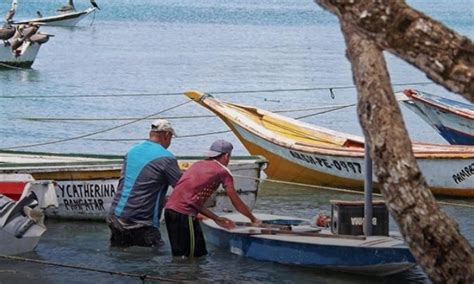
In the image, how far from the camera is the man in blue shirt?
10.8 meters

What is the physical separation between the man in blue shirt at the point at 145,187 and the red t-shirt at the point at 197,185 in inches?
6.1

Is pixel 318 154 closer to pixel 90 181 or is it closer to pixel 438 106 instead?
pixel 438 106

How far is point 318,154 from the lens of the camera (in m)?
16.3

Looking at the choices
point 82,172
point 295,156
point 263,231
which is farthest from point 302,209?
point 263,231

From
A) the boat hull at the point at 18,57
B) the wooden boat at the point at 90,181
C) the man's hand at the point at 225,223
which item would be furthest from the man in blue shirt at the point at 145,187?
the boat hull at the point at 18,57

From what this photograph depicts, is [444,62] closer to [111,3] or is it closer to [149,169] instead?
[149,169]

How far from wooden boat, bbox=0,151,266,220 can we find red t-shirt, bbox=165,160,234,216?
6.15 feet

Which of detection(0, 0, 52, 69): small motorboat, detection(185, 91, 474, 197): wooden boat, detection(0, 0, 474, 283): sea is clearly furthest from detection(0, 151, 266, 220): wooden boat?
detection(0, 0, 52, 69): small motorboat

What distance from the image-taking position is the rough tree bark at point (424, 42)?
5000mm

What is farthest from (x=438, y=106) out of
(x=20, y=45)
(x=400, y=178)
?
(x=20, y=45)

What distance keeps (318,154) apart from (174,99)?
50.8 feet

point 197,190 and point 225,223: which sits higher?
point 197,190

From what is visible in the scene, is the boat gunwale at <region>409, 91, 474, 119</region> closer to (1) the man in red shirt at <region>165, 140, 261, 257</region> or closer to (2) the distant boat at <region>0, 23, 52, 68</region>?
(1) the man in red shirt at <region>165, 140, 261, 257</region>

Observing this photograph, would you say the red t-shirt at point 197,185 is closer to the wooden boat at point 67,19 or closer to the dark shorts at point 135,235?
the dark shorts at point 135,235
